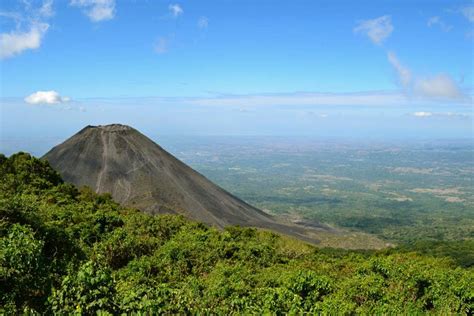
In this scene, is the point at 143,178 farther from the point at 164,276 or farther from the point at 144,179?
the point at 164,276

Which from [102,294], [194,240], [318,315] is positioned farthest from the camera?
[194,240]

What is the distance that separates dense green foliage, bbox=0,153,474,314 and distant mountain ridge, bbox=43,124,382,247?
1133 inches

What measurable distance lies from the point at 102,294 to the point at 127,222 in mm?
20494

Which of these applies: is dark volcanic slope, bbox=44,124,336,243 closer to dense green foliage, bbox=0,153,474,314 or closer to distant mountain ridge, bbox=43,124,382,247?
distant mountain ridge, bbox=43,124,382,247

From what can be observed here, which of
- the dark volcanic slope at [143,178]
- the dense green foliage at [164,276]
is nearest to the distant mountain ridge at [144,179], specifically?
the dark volcanic slope at [143,178]

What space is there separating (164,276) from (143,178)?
5219cm

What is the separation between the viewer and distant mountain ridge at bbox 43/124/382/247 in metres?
63.1

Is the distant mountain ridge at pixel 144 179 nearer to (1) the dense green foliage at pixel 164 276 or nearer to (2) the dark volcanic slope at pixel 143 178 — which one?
(2) the dark volcanic slope at pixel 143 178

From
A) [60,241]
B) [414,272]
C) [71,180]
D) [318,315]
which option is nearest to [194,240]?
[60,241]

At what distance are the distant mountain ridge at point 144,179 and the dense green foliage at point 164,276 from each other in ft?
94.4

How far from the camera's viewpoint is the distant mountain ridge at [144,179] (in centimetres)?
6309

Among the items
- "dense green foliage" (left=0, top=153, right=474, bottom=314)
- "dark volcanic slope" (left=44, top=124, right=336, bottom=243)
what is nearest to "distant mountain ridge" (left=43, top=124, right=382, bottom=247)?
"dark volcanic slope" (left=44, top=124, right=336, bottom=243)

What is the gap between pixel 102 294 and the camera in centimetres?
846

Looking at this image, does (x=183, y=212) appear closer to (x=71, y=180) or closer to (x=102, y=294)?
(x=71, y=180)
